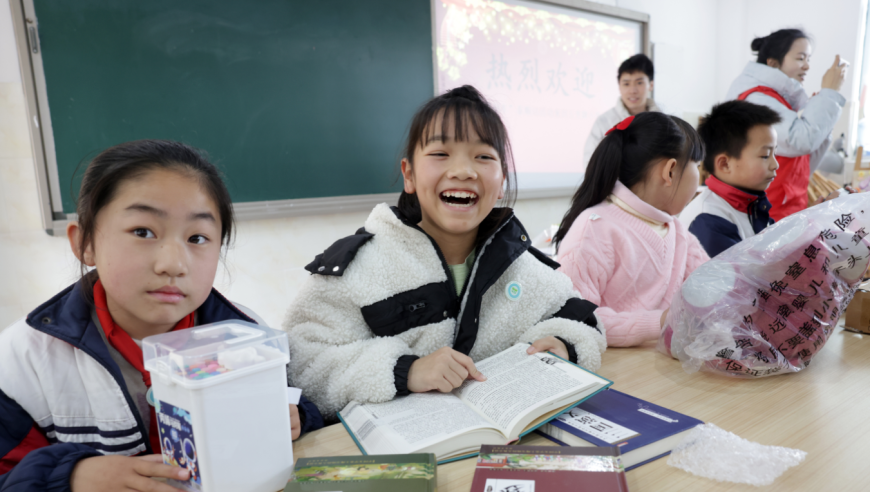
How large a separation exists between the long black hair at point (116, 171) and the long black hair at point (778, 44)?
9.56 ft

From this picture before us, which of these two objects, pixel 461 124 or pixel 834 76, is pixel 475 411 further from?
pixel 834 76

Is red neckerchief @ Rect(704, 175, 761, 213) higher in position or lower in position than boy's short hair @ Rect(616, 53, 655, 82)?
lower

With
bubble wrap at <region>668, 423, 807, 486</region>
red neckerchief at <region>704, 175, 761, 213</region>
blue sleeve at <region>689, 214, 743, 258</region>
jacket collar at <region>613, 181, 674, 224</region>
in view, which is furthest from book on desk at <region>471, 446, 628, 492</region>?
red neckerchief at <region>704, 175, 761, 213</region>

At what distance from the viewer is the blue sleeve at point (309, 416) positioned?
0.76 m

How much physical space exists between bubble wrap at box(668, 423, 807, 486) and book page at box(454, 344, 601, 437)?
14cm

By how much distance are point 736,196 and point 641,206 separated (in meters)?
0.58

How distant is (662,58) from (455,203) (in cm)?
356

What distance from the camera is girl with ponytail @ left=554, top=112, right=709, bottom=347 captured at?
4.40 feet

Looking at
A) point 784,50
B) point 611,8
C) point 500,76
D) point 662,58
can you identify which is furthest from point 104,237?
point 662,58

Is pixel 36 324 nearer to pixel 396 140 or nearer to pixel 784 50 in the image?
pixel 396 140

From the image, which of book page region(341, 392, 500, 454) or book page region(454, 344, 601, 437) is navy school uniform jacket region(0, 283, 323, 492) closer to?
book page region(341, 392, 500, 454)

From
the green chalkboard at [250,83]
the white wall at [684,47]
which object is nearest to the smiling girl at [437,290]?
the green chalkboard at [250,83]

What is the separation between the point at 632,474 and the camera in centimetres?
61

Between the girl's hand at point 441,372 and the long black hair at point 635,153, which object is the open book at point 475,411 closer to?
the girl's hand at point 441,372
